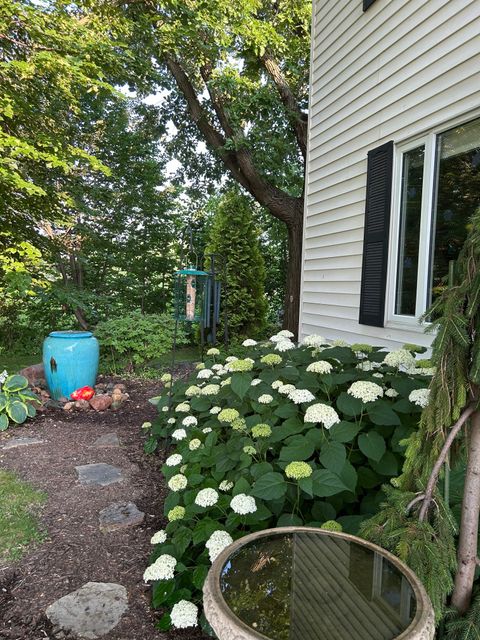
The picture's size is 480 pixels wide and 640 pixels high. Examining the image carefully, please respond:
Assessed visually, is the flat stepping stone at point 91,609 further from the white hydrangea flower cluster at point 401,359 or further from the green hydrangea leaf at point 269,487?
the white hydrangea flower cluster at point 401,359

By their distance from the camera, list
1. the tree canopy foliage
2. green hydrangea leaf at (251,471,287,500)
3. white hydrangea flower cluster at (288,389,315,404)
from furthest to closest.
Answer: the tree canopy foliage → white hydrangea flower cluster at (288,389,315,404) → green hydrangea leaf at (251,471,287,500)

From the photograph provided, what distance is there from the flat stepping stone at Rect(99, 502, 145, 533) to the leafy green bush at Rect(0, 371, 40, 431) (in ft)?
5.83

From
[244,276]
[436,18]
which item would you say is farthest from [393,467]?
[244,276]

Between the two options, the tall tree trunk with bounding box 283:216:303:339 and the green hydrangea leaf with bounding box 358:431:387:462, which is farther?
the tall tree trunk with bounding box 283:216:303:339

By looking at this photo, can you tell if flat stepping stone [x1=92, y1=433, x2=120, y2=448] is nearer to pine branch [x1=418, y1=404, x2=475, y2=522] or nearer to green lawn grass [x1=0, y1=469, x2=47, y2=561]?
green lawn grass [x1=0, y1=469, x2=47, y2=561]

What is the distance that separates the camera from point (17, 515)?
7.51 ft

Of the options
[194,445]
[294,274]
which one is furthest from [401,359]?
[294,274]

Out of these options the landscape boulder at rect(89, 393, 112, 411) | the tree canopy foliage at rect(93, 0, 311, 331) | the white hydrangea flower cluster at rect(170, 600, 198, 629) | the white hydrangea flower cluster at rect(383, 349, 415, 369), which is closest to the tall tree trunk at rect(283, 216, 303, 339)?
the tree canopy foliage at rect(93, 0, 311, 331)

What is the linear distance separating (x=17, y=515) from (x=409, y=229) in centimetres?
296

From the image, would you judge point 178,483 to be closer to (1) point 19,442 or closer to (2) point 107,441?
(2) point 107,441

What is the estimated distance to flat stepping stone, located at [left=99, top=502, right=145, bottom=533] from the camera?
222 centimetres

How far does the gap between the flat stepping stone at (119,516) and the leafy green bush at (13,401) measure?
Result: 5.83 feet

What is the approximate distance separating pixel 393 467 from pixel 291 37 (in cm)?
722

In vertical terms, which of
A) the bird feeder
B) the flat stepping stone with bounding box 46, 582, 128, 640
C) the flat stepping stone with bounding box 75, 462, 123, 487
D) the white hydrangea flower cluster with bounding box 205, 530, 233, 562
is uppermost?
the bird feeder
